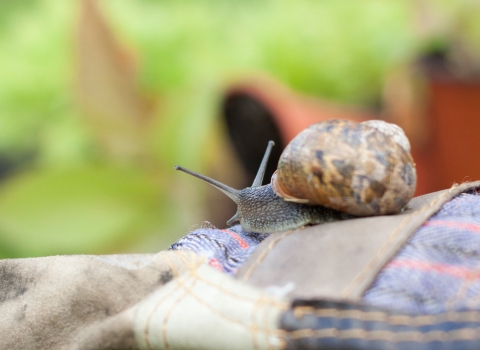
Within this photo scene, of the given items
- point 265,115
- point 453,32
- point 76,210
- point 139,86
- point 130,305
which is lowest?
point 76,210

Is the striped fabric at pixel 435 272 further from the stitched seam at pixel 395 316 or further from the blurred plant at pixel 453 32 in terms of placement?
the blurred plant at pixel 453 32

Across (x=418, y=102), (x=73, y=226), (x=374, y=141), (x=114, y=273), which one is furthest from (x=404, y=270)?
(x=73, y=226)

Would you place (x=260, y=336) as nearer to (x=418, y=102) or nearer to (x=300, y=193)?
(x=300, y=193)

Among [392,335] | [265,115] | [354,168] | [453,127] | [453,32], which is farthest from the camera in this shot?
[453,32]

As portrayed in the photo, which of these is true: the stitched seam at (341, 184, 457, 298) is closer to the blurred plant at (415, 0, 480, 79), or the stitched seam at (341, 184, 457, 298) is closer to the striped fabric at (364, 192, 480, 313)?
the striped fabric at (364, 192, 480, 313)

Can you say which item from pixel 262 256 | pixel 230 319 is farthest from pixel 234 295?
pixel 262 256

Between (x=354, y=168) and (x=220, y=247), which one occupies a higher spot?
(x=354, y=168)

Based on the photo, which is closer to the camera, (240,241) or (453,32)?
(240,241)

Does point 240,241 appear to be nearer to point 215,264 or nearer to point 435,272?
point 215,264
